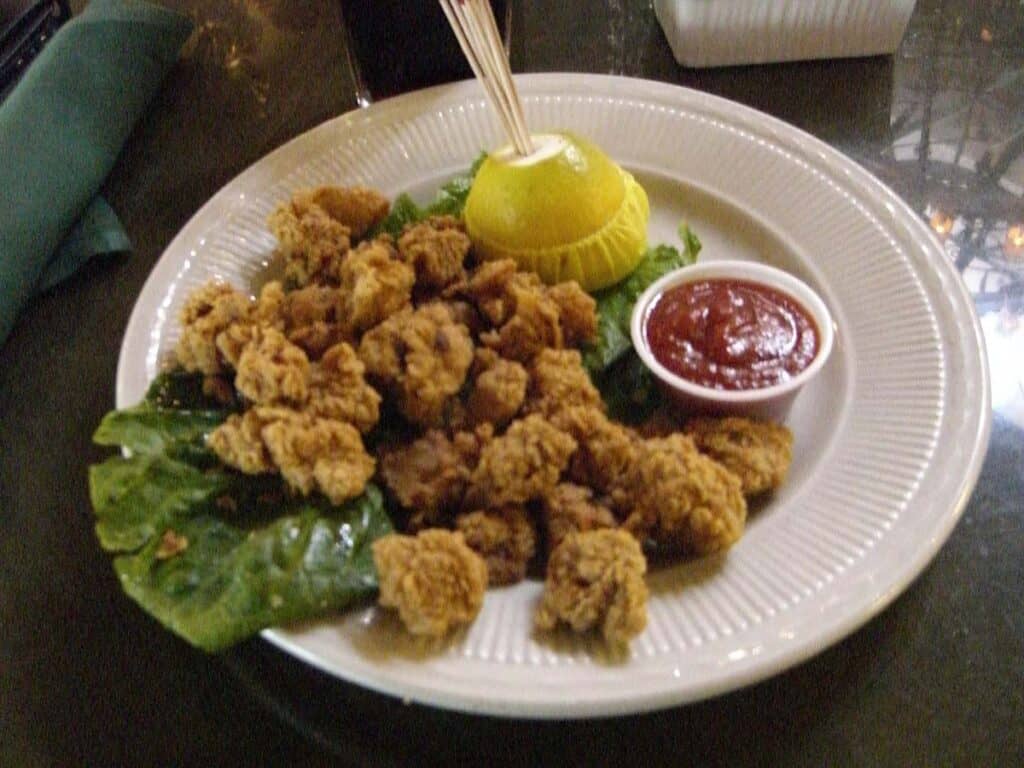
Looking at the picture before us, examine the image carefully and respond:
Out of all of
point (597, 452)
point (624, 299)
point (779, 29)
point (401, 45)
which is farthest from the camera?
point (779, 29)

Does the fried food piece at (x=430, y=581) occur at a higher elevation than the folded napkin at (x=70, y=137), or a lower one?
lower

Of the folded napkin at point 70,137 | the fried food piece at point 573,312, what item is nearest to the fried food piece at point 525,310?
the fried food piece at point 573,312

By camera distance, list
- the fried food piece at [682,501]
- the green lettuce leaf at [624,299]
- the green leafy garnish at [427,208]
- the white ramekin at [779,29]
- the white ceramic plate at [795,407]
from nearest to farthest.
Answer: the white ceramic plate at [795,407] < the fried food piece at [682,501] < the green lettuce leaf at [624,299] < the green leafy garnish at [427,208] < the white ramekin at [779,29]

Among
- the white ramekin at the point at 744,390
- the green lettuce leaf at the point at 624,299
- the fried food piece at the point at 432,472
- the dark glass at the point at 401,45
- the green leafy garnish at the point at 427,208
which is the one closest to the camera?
the fried food piece at the point at 432,472

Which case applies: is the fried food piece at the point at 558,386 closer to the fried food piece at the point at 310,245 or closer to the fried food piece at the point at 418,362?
the fried food piece at the point at 418,362

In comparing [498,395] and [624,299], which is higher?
[498,395]

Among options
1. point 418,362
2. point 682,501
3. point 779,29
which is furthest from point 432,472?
point 779,29

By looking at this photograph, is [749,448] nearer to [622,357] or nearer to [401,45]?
[622,357]

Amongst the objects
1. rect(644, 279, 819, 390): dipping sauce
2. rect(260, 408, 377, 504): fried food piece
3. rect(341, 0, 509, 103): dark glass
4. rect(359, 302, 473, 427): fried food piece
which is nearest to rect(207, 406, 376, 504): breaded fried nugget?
rect(260, 408, 377, 504): fried food piece
